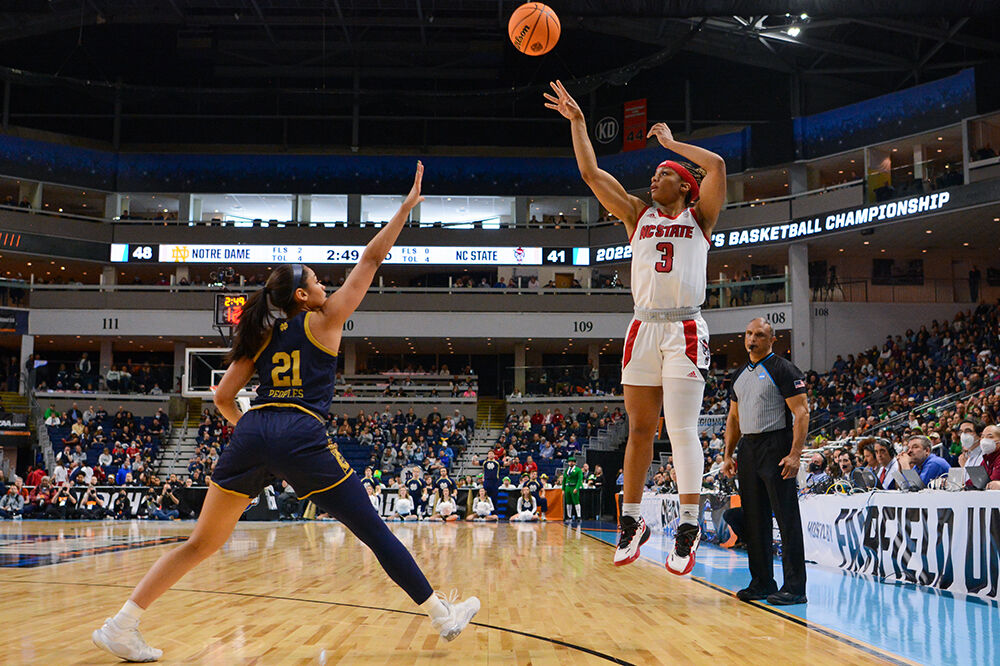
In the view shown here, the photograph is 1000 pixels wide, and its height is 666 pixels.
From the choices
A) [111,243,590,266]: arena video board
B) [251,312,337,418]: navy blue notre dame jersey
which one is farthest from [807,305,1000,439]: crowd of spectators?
[251,312,337,418]: navy blue notre dame jersey

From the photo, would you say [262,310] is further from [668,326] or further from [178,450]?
[178,450]

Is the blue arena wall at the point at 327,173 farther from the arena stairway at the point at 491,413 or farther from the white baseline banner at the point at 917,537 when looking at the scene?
the white baseline banner at the point at 917,537

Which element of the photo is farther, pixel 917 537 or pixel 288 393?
pixel 917 537

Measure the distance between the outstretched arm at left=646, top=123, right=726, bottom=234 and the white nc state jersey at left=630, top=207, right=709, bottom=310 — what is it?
0.24 feet

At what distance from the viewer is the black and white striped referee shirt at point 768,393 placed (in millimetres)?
6906

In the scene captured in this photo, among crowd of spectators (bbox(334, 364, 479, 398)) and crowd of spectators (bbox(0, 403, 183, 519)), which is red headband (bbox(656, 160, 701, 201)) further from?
crowd of spectators (bbox(334, 364, 479, 398))

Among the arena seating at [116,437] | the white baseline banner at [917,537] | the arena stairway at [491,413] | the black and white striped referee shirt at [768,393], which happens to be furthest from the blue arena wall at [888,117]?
the black and white striped referee shirt at [768,393]

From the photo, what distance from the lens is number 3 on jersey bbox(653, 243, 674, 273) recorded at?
5207mm

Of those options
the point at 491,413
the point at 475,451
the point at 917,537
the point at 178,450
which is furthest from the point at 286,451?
the point at 491,413

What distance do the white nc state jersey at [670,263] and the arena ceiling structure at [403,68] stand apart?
2664 cm

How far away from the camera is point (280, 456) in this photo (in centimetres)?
430

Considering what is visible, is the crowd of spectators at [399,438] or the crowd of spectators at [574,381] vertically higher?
the crowd of spectators at [574,381]

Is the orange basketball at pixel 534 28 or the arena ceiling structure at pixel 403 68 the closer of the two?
the orange basketball at pixel 534 28

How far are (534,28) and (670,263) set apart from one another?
3.90 metres
